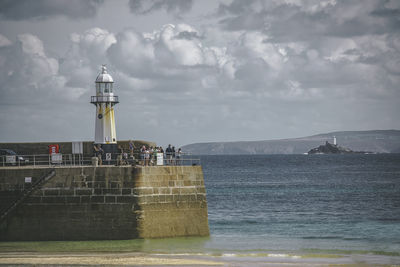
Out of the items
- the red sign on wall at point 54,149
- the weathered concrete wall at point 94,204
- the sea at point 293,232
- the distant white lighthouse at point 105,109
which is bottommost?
the sea at point 293,232

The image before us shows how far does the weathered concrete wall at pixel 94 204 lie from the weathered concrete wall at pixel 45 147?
167 inches

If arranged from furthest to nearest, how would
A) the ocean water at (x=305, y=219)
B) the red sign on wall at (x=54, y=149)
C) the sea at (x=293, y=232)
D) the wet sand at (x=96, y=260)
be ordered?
the red sign on wall at (x=54, y=149) < the ocean water at (x=305, y=219) < the sea at (x=293, y=232) < the wet sand at (x=96, y=260)

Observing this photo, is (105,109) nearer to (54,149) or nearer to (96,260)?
(54,149)

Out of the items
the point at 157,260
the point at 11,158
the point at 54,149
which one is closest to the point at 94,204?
the point at 157,260

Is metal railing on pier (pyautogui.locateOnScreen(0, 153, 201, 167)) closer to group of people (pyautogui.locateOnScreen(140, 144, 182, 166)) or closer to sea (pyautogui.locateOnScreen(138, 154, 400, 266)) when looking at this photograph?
group of people (pyautogui.locateOnScreen(140, 144, 182, 166))

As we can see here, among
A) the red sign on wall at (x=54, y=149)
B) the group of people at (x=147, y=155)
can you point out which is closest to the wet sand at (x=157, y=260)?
the group of people at (x=147, y=155)

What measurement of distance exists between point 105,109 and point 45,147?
3.65m

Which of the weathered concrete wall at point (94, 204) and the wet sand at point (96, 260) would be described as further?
the weathered concrete wall at point (94, 204)

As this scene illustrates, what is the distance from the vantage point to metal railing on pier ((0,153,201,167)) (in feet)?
105

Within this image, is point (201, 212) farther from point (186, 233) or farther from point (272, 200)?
point (272, 200)

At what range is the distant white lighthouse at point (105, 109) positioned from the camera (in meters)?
35.1

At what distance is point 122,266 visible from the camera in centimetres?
2620

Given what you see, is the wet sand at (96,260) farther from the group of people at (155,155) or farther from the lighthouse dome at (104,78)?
the lighthouse dome at (104,78)

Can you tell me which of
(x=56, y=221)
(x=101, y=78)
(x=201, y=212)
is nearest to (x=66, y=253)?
(x=56, y=221)
